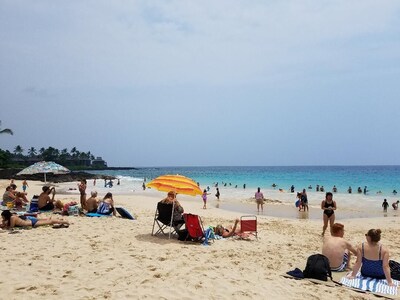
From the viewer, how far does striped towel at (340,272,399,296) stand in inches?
208

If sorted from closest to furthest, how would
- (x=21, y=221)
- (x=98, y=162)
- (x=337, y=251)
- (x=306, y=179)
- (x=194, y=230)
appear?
1. (x=337, y=251)
2. (x=194, y=230)
3. (x=21, y=221)
4. (x=306, y=179)
5. (x=98, y=162)

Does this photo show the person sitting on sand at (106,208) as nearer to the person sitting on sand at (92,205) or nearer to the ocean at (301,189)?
the person sitting on sand at (92,205)

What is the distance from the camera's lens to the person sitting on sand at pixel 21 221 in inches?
360

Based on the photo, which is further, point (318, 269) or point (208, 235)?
point (208, 235)

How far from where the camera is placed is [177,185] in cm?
895

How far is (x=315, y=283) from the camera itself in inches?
220

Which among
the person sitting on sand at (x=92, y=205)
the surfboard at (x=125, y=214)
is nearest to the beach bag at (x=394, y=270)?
the surfboard at (x=125, y=214)

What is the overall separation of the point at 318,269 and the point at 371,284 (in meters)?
0.79

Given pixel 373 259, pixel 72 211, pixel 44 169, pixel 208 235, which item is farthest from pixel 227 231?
pixel 44 169

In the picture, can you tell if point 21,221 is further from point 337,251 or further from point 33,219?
point 337,251

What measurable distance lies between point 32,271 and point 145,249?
2347 mm

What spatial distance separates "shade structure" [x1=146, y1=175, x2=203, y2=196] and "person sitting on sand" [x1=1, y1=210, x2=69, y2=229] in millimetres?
2883

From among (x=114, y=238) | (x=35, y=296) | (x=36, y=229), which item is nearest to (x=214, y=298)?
(x=35, y=296)

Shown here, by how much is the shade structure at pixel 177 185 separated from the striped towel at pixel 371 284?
4171 millimetres
